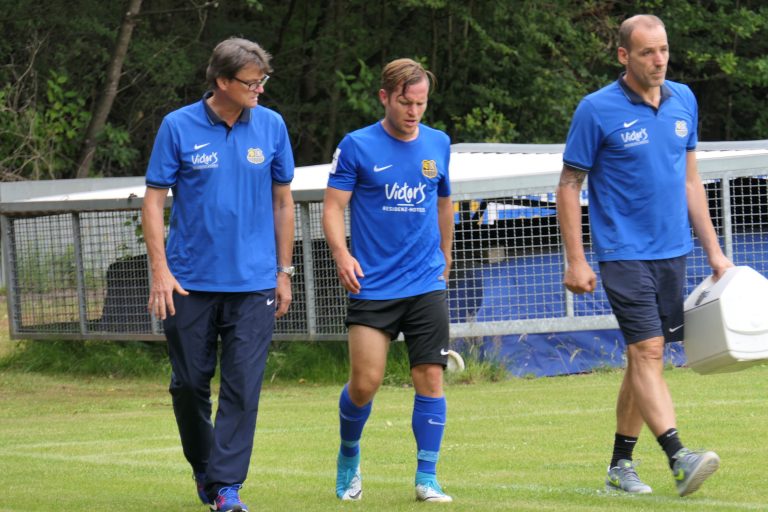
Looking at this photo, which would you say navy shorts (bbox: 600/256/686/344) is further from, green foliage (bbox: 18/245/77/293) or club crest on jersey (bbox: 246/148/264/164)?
green foliage (bbox: 18/245/77/293)

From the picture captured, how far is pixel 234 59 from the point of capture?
20.8ft

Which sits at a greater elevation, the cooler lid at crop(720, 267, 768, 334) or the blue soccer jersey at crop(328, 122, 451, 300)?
the blue soccer jersey at crop(328, 122, 451, 300)

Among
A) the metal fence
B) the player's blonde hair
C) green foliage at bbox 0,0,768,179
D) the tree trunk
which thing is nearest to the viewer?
the player's blonde hair

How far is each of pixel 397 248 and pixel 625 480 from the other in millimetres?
1497

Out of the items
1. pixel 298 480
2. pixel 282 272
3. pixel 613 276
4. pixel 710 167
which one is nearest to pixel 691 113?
pixel 613 276

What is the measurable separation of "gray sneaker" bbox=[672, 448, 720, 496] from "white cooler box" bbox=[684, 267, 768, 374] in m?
0.52

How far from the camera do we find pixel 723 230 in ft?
45.1

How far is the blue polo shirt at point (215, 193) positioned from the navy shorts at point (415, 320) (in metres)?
0.53

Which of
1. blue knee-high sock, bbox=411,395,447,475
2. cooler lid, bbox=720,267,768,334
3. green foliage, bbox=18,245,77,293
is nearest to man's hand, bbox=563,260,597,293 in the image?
cooler lid, bbox=720,267,768,334

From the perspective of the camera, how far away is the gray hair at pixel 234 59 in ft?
20.9

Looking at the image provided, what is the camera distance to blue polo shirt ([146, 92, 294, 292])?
6.43 m

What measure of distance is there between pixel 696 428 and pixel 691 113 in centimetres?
295

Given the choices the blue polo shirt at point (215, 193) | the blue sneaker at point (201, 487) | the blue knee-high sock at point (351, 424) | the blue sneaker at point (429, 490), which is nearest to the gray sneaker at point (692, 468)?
the blue sneaker at point (429, 490)

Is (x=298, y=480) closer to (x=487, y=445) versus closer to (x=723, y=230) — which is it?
(x=487, y=445)
